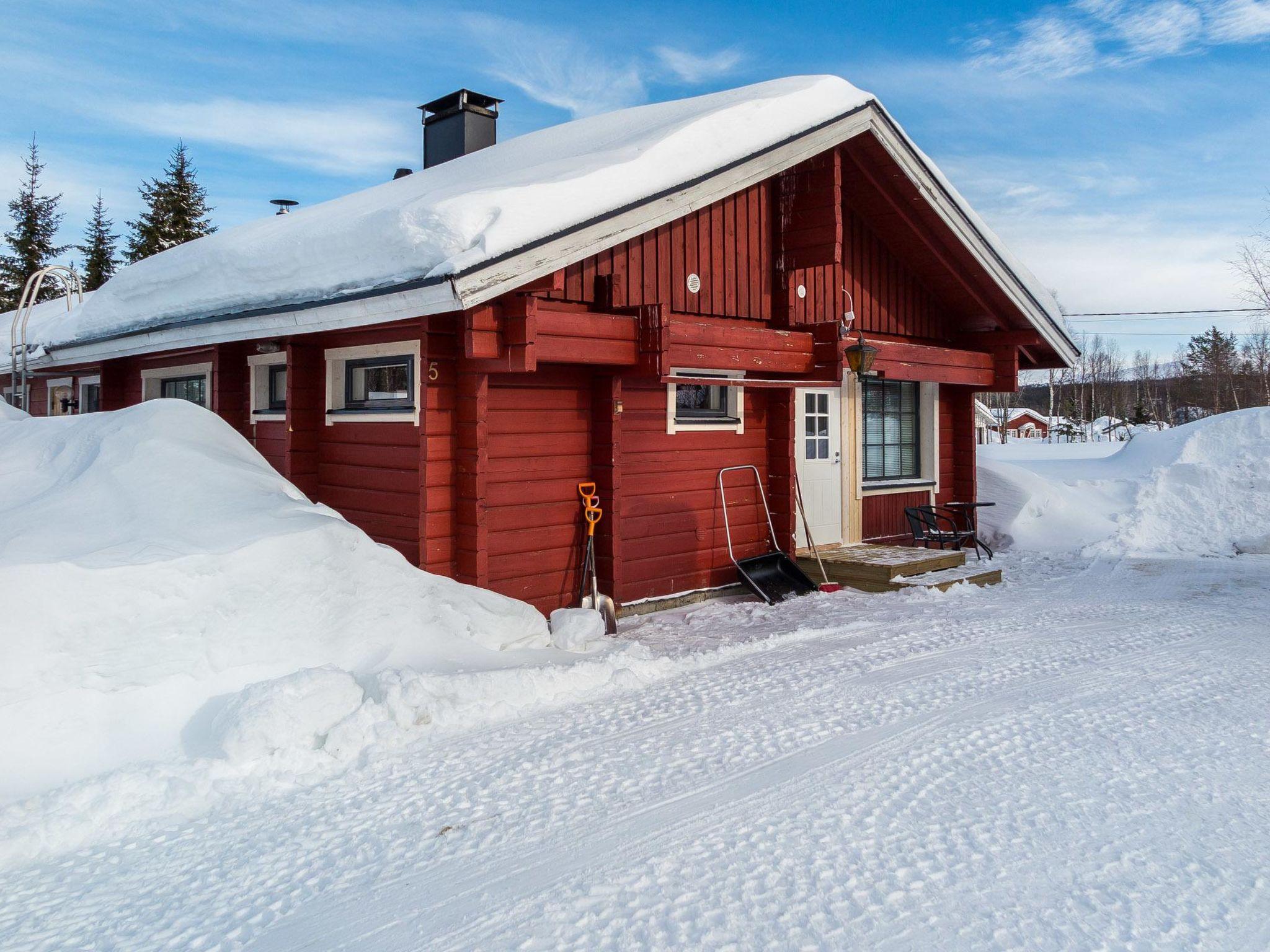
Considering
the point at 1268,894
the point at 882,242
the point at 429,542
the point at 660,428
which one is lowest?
the point at 1268,894

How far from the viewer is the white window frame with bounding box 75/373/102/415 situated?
37.1 feet

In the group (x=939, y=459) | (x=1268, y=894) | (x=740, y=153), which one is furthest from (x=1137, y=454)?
(x=1268, y=894)

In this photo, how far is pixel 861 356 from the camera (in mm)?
8617

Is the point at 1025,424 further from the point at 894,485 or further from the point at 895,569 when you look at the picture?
the point at 895,569

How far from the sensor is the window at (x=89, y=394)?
11.5m

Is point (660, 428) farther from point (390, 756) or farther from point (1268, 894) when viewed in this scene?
point (1268, 894)

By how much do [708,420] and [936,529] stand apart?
11.4 feet

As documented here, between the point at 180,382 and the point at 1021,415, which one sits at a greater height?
the point at 1021,415

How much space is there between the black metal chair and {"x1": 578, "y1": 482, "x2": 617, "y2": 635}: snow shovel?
4276 mm

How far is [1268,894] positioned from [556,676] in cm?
344

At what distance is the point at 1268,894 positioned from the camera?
3.01 meters

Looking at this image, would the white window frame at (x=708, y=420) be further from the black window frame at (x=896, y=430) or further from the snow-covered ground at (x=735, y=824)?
the snow-covered ground at (x=735, y=824)

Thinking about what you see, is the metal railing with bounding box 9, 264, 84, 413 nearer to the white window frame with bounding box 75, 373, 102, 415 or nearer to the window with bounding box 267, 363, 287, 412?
the white window frame with bounding box 75, 373, 102, 415

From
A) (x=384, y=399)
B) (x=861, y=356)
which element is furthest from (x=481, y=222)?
(x=861, y=356)
